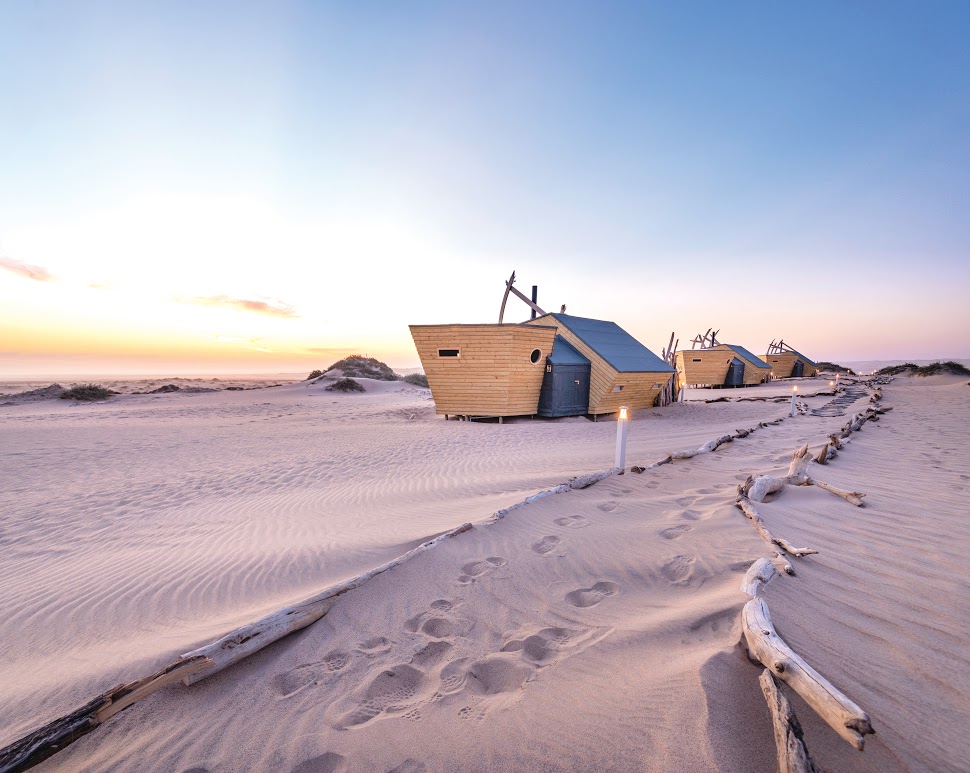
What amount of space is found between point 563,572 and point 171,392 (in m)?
35.1

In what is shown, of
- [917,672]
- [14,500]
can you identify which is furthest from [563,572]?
[14,500]

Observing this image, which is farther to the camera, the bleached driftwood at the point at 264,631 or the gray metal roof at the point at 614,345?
the gray metal roof at the point at 614,345

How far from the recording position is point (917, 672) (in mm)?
1979

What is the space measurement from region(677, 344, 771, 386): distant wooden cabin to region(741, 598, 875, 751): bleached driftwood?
3698 cm

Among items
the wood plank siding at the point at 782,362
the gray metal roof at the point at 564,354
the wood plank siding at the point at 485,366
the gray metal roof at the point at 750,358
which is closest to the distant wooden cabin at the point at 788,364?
the wood plank siding at the point at 782,362

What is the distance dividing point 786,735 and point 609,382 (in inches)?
632

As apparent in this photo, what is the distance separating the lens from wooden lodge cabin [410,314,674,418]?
1519cm

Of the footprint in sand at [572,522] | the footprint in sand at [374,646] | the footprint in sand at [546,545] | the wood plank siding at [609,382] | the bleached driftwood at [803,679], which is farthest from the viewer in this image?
the wood plank siding at [609,382]

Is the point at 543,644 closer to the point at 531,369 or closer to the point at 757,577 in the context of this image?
the point at 757,577

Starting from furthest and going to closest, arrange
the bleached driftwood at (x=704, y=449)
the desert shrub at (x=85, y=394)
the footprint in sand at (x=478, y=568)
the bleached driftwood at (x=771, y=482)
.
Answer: the desert shrub at (x=85, y=394) → the bleached driftwood at (x=704, y=449) → the bleached driftwood at (x=771, y=482) → the footprint in sand at (x=478, y=568)

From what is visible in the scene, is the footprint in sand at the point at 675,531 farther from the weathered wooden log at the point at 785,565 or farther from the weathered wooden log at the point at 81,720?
the weathered wooden log at the point at 81,720

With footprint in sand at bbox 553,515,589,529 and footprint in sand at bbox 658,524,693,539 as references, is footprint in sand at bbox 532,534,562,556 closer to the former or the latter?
footprint in sand at bbox 553,515,589,529

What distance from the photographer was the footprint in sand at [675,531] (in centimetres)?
409

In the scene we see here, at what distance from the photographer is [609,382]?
55.4 feet
